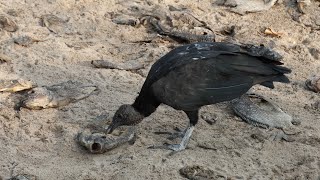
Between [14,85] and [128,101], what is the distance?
1117 millimetres

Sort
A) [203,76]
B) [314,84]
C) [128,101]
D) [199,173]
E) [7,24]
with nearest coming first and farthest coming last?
[199,173] < [203,76] < [128,101] < [314,84] < [7,24]

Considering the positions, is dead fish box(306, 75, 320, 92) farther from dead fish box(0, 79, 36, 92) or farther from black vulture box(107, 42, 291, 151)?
dead fish box(0, 79, 36, 92)

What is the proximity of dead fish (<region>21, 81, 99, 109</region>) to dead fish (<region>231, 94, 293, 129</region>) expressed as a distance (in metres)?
1.46

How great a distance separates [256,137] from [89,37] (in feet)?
8.23

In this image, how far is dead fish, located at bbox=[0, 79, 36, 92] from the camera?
17.9ft

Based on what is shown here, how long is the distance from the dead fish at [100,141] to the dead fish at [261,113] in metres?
1.17

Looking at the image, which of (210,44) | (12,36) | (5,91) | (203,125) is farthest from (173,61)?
(12,36)

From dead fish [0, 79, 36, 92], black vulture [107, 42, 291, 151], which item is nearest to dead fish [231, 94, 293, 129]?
black vulture [107, 42, 291, 151]

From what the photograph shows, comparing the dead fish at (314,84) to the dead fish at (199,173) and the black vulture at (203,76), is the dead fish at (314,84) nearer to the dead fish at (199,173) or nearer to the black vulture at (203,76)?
the black vulture at (203,76)

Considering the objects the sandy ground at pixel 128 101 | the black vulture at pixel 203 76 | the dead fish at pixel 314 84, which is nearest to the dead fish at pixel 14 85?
the sandy ground at pixel 128 101

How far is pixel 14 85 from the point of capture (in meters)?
5.47

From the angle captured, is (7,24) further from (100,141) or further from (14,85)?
(100,141)

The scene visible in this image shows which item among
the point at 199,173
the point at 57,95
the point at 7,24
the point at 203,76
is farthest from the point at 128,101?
the point at 7,24

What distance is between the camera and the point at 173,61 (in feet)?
15.8
